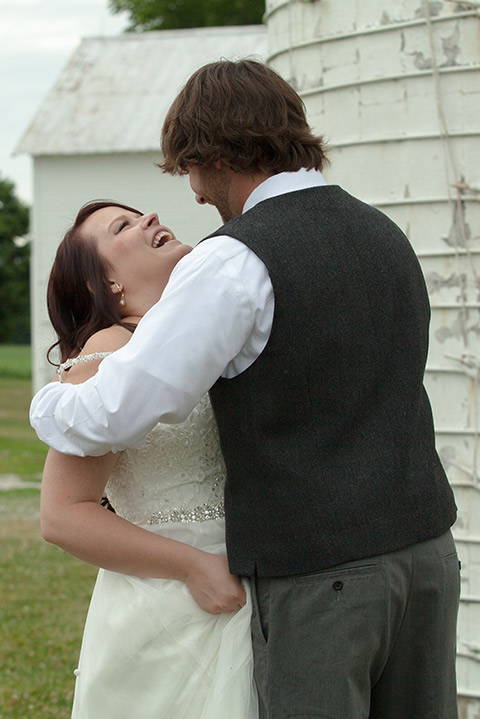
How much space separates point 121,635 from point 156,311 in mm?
810

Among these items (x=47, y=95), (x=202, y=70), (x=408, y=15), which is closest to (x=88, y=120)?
(x=47, y=95)

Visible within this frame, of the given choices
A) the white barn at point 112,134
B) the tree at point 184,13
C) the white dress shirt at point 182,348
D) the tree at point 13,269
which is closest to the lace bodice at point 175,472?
the white dress shirt at point 182,348

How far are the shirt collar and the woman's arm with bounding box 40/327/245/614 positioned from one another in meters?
0.69

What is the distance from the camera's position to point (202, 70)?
6.73 feet

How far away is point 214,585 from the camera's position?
2.07 m

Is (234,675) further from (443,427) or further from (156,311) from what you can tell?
(443,427)

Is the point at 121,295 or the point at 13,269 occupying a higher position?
the point at 13,269

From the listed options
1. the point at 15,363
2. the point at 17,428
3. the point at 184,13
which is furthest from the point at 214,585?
the point at 15,363

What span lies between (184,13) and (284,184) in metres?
31.1

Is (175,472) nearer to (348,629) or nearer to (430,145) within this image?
(348,629)

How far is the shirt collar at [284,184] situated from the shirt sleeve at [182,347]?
0.71 ft

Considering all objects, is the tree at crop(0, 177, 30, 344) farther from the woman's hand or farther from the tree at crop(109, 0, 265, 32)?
the woman's hand

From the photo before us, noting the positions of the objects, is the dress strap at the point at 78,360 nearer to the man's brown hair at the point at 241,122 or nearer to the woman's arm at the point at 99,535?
the woman's arm at the point at 99,535

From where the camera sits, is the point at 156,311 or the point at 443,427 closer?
the point at 156,311
